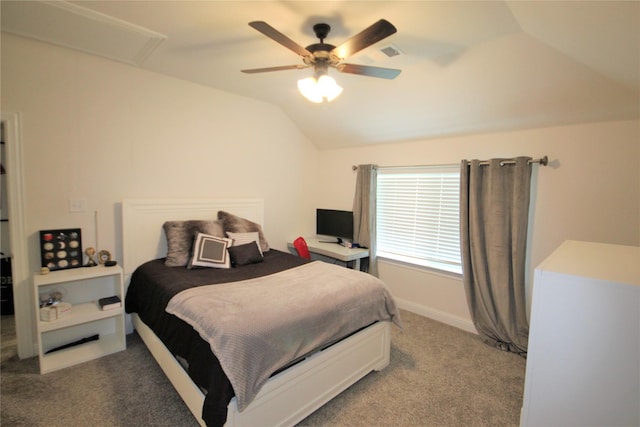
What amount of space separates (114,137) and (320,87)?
2.18 meters

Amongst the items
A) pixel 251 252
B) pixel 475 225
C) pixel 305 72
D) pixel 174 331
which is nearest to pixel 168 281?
pixel 174 331

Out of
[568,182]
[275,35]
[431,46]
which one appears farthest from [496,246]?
[275,35]

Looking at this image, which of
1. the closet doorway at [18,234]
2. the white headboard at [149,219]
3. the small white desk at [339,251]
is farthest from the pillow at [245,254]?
the closet doorway at [18,234]

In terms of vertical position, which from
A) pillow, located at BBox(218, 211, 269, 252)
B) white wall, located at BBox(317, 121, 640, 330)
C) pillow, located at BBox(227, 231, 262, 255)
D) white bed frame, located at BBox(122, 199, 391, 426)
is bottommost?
white bed frame, located at BBox(122, 199, 391, 426)

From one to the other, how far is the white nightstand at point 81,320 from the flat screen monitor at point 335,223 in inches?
100

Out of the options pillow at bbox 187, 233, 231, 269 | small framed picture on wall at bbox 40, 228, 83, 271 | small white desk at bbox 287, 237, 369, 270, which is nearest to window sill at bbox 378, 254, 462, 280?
small white desk at bbox 287, 237, 369, 270

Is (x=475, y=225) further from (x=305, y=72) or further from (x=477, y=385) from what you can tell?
(x=305, y=72)

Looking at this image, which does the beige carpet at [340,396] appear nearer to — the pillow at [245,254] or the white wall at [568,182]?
the white wall at [568,182]

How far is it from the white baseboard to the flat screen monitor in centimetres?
112

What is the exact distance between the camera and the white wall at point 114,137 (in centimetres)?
244

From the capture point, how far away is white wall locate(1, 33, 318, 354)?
7.99 ft

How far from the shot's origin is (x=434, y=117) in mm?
3037

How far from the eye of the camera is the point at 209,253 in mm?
2844

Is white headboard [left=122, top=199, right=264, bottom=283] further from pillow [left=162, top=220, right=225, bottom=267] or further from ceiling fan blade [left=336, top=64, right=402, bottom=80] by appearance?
ceiling fan blade [left=336, top=64, right=402, bottom=80]
